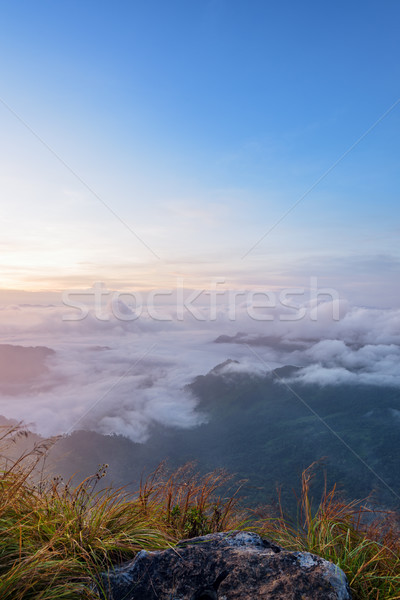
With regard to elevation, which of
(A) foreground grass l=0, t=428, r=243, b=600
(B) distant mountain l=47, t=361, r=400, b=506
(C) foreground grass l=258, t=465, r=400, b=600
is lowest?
(B) distant mountain l=47, t=361, r=400, b=506

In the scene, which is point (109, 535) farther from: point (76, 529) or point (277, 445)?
point (277, 445)

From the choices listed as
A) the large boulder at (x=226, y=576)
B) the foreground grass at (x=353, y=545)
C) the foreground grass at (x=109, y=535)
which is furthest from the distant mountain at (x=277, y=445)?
the large boulder at (x=226, y=576)

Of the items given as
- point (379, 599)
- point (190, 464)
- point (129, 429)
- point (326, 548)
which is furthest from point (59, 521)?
point (129, 429)

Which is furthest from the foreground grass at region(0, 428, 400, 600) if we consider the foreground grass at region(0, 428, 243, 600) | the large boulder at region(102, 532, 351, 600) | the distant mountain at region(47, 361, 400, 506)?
the distant mountain at region(47, 361, 400, 506)

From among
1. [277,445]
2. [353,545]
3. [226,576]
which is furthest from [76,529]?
[277,445]

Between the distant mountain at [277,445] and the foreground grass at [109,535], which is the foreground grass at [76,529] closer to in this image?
the foreground grass at [109,535]

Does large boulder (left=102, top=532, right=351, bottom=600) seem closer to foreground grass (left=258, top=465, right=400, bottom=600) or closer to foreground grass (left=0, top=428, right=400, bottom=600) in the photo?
foreground grass (left=0, top=428, right=400, bottom=600)

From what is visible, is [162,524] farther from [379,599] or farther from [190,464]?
[379,599]
